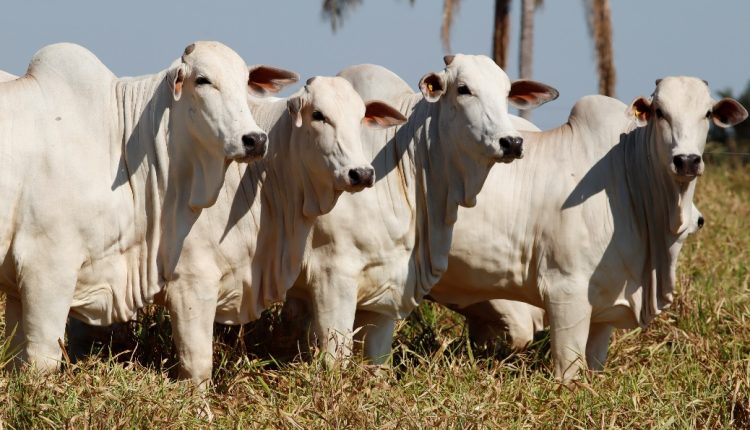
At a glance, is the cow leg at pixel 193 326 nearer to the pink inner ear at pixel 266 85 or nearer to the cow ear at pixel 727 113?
the pink inner ear at pixel 266 85

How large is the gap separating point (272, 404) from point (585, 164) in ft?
Answer: 7.67

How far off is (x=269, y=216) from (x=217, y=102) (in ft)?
2.54

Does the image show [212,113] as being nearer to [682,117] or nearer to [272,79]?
[272,79]

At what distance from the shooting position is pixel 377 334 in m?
7.10

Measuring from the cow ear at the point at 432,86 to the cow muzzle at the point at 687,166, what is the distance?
1231 mm

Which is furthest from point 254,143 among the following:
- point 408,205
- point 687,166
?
point 687,166

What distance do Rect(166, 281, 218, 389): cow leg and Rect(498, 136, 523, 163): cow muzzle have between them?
153 cm

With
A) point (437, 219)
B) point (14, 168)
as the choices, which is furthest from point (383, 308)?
point (14, 168)

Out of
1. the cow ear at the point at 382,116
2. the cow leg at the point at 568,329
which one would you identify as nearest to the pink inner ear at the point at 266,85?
the cow ear at the point at 382,116

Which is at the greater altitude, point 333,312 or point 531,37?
point 333,312

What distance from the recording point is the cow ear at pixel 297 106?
6430mm

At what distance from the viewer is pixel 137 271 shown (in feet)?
20.3

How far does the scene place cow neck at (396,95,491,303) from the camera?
6.96 m

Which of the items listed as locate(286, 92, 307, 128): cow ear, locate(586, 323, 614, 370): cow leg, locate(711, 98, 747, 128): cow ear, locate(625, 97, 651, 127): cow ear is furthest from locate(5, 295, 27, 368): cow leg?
locate(711, 98, 747, 128): cow ear
